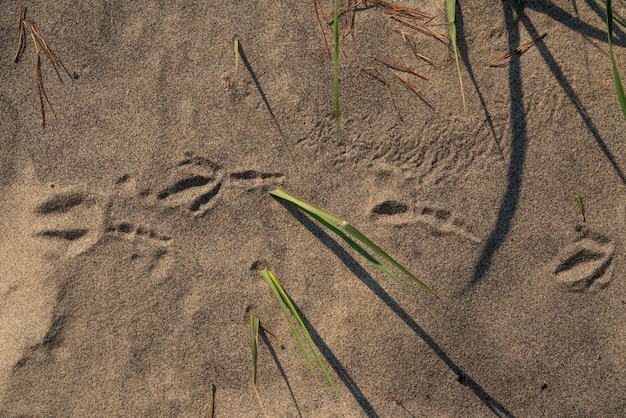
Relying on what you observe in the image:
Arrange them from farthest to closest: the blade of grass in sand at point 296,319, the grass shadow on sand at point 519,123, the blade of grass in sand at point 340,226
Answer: the grass shadow on sand at point 519,123
the blade of grass in sand at point 296,319
the blade of grass in sand at point 340,226

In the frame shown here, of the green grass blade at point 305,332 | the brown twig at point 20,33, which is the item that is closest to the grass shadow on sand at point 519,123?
the green grass blade at point 305,332

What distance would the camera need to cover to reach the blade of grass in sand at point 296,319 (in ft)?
5.06

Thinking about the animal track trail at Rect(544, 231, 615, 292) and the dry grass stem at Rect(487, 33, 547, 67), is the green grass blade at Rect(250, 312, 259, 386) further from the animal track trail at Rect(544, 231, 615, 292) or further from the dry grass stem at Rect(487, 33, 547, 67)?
the dry grass stem at Rect(487, 33, 547, 67)

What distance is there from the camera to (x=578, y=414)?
5.38ft

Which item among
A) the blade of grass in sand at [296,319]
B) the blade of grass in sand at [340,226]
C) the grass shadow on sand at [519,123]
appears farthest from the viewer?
the grass shadow on sand at [519,123]

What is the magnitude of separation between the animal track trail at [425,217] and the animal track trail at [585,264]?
0.27 m

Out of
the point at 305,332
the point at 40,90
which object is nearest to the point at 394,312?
Result: the point at 305,332

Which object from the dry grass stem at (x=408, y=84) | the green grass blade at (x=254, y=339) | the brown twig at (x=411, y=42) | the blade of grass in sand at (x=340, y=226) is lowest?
the green grass blade at (x=254, y=339)

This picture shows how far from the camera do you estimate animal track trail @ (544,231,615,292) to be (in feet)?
5.36

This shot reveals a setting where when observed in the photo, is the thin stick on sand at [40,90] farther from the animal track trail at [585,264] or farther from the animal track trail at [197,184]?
the animal track trail at [585,264]

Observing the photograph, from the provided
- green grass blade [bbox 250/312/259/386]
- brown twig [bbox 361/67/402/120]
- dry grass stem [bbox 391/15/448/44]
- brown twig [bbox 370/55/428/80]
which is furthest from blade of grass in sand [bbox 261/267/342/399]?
dry grass stem [bbox 391/15/448/44]

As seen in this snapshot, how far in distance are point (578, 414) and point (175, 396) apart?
1268 millimetres

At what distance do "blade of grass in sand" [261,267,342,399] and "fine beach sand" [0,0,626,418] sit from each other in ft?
0.14

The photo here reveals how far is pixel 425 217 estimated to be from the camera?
1645 mm
